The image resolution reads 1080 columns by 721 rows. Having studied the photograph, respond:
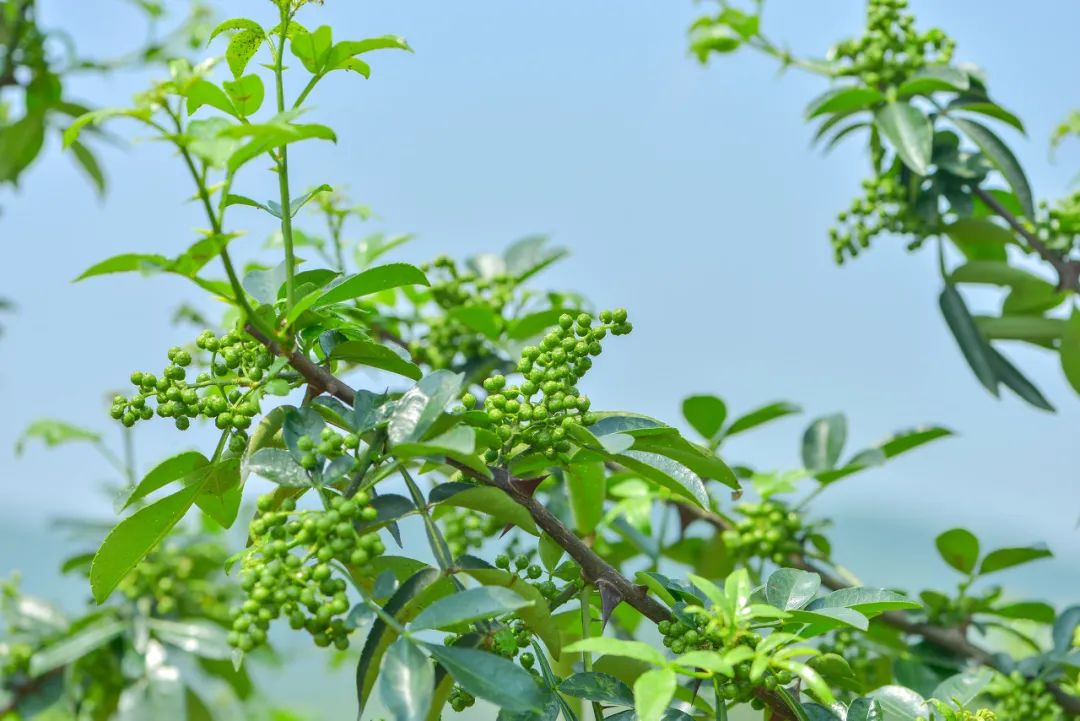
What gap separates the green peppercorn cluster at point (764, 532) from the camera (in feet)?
3.98

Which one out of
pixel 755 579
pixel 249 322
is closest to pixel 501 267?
pixel 755 579

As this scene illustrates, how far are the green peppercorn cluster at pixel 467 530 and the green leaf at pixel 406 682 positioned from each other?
59 centimetres

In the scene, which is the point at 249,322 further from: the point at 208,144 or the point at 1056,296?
the point at 1056,296

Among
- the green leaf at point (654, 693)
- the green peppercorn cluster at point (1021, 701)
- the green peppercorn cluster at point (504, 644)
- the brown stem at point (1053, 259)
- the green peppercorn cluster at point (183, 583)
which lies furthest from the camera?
the green peppercorn cluster at point (183, 583)

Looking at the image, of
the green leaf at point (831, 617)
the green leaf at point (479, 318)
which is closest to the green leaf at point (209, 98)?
the green leaf at point (831, 617)

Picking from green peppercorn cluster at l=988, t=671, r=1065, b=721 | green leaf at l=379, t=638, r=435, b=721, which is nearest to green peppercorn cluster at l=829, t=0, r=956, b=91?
green peppercorn cluster at l=988, t=671, r=1065, b=721

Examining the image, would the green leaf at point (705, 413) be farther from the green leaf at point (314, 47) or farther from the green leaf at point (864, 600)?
the green leaf at point (314, 47)

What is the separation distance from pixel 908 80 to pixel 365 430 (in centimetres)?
93

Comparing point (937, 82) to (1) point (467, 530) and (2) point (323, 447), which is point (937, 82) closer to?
(1) point (467, 530)

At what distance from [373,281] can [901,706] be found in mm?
490

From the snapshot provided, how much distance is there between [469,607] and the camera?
0.58m

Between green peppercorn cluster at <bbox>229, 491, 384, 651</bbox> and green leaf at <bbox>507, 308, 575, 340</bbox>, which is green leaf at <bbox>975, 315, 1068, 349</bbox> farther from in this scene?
green peppercorn cluster at <bbox>229, 491, 384, 651</bbox>

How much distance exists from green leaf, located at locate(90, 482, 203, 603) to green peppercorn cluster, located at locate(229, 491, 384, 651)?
0.43 feet

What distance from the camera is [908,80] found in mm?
1292
